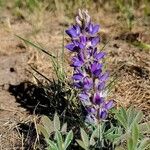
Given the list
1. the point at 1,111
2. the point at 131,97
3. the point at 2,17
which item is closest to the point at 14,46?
the point at 2,17

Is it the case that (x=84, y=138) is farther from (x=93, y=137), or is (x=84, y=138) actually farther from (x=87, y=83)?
(x=87, y=83)

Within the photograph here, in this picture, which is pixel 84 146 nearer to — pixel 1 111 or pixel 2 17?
pixel 1 111

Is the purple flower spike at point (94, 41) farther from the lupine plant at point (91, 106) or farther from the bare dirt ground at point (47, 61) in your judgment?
the bare dirt ground at point (47, 61)

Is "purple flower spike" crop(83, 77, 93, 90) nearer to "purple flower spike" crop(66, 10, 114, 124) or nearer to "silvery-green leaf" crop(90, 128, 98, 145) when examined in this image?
"purple flower spike" crop(66, 10, 114, 124)

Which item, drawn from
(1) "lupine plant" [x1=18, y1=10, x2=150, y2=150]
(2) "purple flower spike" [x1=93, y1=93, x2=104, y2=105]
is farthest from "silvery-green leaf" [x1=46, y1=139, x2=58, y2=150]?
(2) "purple flower spike" [x1=93, y1=93, x2=104, y2=105]

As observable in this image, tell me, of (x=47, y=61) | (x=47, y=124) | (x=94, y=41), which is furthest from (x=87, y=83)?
(x=47, y=61)
